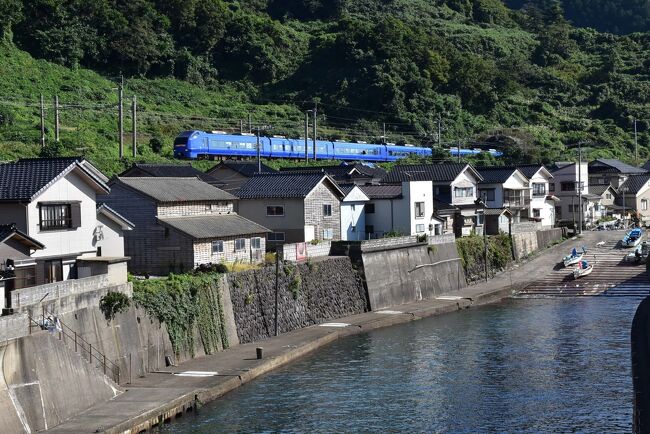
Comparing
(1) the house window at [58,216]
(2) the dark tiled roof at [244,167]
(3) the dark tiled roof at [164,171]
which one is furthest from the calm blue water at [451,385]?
(2) the dark tiled roof at [244,167]

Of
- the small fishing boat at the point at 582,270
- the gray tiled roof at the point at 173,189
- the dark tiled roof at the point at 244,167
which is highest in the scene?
the dark tiled roof at the point at 244,167

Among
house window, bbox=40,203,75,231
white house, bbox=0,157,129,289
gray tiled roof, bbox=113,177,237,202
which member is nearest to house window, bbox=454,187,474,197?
gray tiled roof, bbox=113,177,237,202

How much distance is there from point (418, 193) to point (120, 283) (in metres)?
24.3

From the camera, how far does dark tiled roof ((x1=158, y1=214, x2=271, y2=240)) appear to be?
34781 mm

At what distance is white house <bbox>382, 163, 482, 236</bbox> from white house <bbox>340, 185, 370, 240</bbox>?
471cm

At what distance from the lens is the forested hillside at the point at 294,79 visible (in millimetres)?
69500

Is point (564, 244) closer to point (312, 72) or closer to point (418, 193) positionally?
point (418, 193)

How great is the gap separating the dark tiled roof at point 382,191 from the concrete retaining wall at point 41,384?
2687cm

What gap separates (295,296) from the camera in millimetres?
35938

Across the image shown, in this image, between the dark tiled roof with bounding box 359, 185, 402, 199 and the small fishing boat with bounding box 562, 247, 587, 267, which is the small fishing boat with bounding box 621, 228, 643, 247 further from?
the dark tiled roof with bounding box 359, 185, 402, 199

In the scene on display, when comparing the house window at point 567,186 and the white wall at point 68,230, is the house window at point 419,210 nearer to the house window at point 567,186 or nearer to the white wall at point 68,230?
the house window at point 567,186

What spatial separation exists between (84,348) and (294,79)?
2763 inches

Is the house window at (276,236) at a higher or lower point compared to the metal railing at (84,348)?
higher

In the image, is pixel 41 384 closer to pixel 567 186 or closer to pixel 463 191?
pixel 463 191
